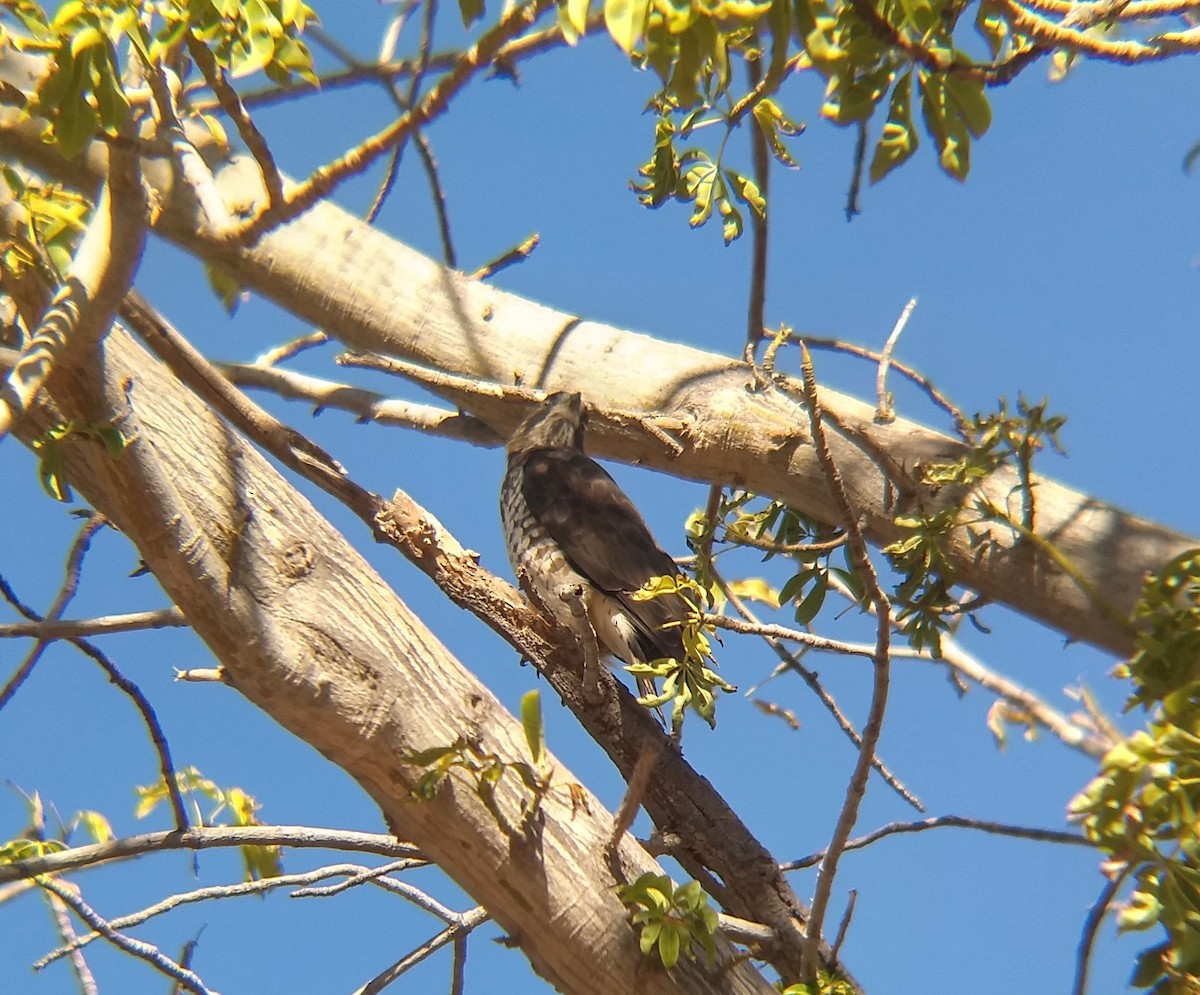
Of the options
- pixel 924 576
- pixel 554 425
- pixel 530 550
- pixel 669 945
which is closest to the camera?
pixel 669 945

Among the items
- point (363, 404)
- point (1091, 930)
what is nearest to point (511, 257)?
point (363, 404)

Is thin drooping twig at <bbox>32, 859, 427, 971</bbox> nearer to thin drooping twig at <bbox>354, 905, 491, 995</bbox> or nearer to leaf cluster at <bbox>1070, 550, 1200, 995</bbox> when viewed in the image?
thin drooping twig at <bbox>354, 905, 491, 995</bbox>

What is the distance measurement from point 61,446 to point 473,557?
1.04m

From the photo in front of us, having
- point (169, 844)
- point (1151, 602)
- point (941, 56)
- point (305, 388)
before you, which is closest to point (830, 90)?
point (941, 56)

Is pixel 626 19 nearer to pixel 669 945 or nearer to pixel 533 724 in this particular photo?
pixel 533 724

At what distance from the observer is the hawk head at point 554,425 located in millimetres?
3436

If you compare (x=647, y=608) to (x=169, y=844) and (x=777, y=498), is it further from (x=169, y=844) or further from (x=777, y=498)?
(x=169, y=844)

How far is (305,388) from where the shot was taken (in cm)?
382

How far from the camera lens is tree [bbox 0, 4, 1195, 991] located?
6.15ft

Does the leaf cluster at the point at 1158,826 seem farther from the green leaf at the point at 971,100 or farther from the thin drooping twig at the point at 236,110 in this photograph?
the thin drooping twig at the point at 236,110

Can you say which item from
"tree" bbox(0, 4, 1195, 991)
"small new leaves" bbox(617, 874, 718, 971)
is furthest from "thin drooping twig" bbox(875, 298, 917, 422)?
"small new leaves" bbox(617, 874, 718, 971)

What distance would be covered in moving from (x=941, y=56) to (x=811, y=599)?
1.66 meters

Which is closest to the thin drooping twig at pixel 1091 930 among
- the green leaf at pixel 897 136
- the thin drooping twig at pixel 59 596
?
the green leaf at pixel 897 136

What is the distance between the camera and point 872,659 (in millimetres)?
2109
